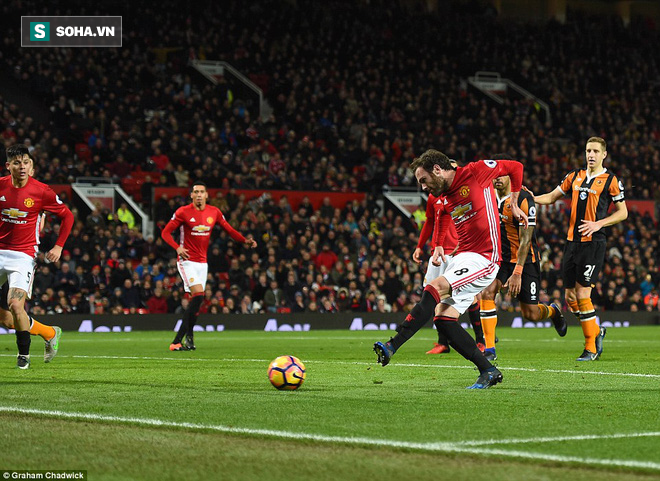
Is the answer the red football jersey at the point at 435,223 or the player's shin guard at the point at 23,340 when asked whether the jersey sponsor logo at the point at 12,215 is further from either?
the red football jersey at the point at 435,223

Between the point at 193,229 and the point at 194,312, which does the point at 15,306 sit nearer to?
the point at 194,312

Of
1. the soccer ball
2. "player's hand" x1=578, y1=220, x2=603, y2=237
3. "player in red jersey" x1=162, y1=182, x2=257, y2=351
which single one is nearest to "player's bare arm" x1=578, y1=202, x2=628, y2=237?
"player's hand" x1=578, y1=220, x2=603, y2=237

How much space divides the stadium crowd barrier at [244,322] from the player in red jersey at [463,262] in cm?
1459

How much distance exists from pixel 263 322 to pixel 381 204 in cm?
800

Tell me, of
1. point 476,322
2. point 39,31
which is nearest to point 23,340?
point 476,322

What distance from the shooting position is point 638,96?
44.0 meters

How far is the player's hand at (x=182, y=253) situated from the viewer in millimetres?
16062

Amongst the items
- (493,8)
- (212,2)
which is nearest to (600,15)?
(493,8)

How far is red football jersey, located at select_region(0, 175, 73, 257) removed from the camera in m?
11.5

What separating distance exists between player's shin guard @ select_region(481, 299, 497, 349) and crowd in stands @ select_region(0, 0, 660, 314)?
12269 mm

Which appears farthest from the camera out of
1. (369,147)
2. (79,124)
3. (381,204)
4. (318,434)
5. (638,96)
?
(638,96)

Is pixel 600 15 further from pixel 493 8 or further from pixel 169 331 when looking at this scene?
pixel 169 331

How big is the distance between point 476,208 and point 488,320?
15.0 ft

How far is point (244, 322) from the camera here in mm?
24750
